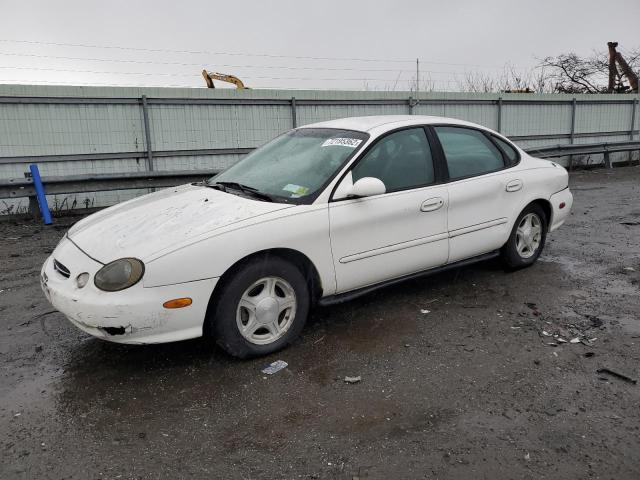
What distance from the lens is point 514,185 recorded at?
5066mm

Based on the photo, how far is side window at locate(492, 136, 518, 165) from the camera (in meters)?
5.25

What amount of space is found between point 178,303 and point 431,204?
2.16 metres

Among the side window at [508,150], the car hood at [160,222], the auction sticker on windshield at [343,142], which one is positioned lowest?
the car hood at [160,222]

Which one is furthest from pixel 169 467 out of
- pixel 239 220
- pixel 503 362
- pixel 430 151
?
pixel 430 151

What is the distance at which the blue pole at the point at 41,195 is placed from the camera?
834 centimetres

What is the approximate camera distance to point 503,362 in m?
3.54

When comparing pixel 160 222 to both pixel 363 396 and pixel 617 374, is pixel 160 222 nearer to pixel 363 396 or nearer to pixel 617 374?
pixel 363 396

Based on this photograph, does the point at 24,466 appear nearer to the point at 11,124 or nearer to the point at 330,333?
the point at 330,333

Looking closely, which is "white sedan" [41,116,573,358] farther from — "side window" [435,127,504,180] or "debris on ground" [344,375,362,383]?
"debris on ground" [344,375,362,383]

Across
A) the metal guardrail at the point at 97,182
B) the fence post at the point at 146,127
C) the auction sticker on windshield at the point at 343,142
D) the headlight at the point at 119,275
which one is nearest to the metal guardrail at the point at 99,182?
the metal guardrail at the point at 97,182

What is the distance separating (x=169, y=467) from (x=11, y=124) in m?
8.77

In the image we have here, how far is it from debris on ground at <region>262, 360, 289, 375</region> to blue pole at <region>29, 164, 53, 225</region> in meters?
6.16

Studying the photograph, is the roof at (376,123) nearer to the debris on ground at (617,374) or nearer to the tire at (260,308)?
the tire at (260,308)

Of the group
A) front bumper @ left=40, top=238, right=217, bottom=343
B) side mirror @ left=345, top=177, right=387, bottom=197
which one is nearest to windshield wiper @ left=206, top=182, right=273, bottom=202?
side mirror @ left=345, top=177, right=387, bottom=197
